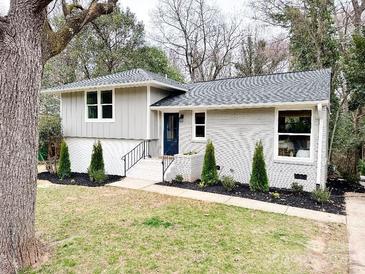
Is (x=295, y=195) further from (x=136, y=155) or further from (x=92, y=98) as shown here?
(x=92, y=98)

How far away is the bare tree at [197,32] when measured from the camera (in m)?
25.0

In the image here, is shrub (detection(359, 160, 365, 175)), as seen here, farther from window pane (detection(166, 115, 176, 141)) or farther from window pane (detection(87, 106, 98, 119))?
window pane (detection(87, 106, 98, 119))

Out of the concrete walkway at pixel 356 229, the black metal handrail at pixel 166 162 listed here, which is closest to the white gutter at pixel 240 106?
the black metal handrail at pixel 166 162

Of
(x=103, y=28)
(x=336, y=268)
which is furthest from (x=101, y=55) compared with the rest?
(x=336, y=268)

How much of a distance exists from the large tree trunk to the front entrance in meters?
7.89

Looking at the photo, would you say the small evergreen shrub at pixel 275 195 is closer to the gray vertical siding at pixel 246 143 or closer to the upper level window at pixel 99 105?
the gray vertical siding at pixel 246 143

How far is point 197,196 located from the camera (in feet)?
26.2

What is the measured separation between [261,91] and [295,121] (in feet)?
6.59

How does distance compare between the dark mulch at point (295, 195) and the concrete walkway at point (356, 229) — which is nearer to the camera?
the concrete walkway at point (356, 229)

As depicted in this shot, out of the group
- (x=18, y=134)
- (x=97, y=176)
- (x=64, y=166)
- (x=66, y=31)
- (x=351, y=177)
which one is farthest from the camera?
(x=64, y=166)

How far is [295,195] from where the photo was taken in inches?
323

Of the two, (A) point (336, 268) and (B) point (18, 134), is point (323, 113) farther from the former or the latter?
(B) point (18, 134)

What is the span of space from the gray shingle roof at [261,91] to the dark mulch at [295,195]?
2911mm

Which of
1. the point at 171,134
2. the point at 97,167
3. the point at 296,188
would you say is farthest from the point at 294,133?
the point at 97,167
